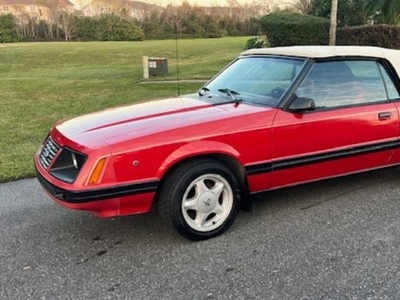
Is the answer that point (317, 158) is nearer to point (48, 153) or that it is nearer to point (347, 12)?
point (48, 153)

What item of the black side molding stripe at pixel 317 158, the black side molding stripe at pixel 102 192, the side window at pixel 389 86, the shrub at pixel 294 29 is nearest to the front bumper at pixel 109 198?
the black side molding stripe at pixel 102 192

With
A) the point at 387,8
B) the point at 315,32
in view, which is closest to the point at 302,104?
the point at 315,32

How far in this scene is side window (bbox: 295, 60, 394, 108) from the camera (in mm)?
3684

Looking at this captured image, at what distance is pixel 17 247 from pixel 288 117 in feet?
7.76

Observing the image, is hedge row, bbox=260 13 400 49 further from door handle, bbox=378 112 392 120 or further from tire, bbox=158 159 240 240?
tire, bbox=158 159 240 240

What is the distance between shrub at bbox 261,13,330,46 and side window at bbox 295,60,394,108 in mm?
14061

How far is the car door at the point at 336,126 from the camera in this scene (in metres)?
3.47

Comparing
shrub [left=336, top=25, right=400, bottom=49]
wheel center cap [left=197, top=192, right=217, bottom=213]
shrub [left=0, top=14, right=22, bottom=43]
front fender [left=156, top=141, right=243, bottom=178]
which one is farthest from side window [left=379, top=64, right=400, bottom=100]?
shrub [left=0, top=14, right=22, bottom=43]

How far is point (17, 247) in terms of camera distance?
3234mm

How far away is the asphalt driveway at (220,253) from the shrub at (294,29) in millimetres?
14417

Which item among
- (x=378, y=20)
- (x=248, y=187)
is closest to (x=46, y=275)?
(x=248, y=187)

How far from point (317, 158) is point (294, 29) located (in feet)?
49.0

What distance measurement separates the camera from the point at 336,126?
11.9 ft

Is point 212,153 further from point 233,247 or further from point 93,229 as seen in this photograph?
point 93,229
